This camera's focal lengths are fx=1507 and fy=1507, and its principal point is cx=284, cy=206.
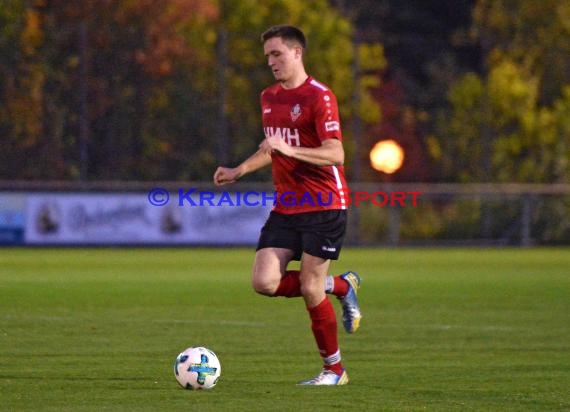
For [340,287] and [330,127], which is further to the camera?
[340,287]

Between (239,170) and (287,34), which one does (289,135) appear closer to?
(239,170)

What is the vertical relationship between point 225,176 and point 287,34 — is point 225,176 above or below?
below

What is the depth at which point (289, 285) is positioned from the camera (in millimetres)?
9781

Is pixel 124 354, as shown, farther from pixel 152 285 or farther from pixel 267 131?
pixel 152 285

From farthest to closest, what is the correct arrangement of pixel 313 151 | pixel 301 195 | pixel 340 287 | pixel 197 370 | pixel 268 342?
pixel 268 342
pixel 340 287
pixel 301 195
pixel 313 151
pixel 197 370

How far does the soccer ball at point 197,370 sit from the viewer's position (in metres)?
Answer: 9.16

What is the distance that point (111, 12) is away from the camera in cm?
3881

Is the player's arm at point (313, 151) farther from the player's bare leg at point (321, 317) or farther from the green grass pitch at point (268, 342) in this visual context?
the green grass pitch at point (268, 342)

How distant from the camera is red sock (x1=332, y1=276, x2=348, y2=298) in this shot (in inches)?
408

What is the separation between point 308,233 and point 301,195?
270 millimetres

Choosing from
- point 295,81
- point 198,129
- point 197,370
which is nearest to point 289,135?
point 295,81

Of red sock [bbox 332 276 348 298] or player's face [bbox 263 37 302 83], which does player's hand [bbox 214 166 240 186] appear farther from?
red sock [bbox 332 276 348 298]

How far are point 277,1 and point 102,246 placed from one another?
1357cm

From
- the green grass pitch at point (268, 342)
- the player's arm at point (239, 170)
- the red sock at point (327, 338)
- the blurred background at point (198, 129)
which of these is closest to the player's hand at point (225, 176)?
the player's arm at point (239, 170)
